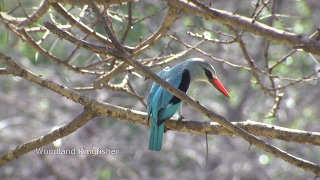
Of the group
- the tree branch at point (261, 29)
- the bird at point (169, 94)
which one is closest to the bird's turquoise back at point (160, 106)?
the bird at point (169, 94)

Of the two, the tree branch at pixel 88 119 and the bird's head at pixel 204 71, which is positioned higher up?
the bird's head at pixel 204 71

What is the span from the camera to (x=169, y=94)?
363cm

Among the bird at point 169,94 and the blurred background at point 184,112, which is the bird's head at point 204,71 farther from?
the blurred background at point 184,112

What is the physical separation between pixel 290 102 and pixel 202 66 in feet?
9.24

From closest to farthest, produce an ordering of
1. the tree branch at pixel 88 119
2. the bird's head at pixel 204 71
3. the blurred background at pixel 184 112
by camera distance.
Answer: the tree branch at pixel 88 119
the bird's head at pixel 204 71
the blurred background at pixel 184 112

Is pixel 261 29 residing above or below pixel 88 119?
above

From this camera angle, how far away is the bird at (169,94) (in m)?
3.37

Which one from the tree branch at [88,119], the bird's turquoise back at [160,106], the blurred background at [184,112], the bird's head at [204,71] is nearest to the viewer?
the tree branch at [88,119]

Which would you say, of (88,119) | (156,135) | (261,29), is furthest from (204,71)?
(261,29)

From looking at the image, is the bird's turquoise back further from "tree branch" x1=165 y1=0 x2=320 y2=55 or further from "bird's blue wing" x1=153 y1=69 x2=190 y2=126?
"tree branch" x1=165 y1=0 x2=320 y2=55

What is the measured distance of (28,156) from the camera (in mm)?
7141

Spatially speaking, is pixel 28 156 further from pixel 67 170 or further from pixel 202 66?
pixel 202 66

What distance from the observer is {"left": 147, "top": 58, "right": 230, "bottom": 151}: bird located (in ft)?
11.1

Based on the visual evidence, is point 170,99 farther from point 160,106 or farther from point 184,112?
point 184,112
